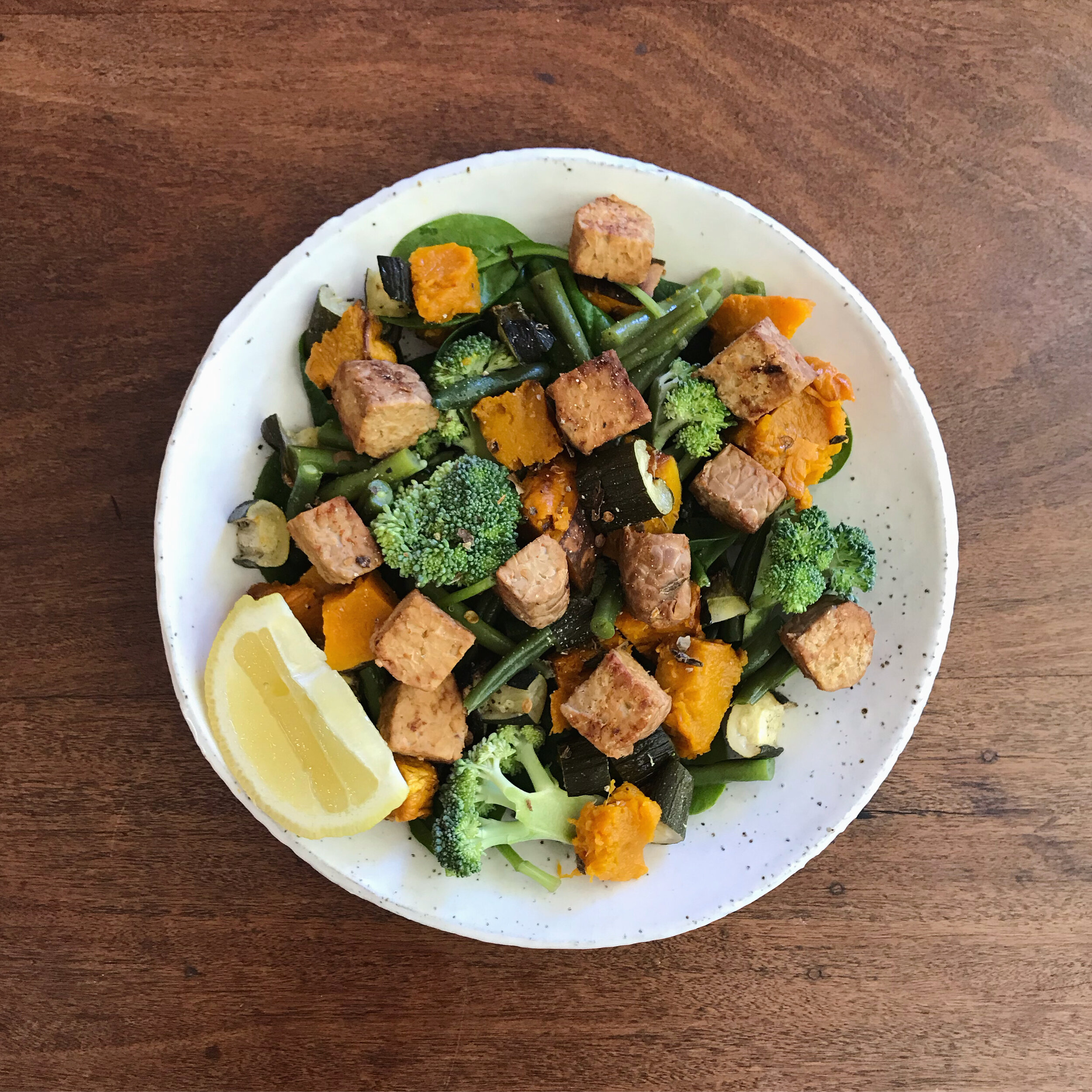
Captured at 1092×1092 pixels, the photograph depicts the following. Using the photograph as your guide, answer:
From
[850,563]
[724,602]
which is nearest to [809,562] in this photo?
[850,563]

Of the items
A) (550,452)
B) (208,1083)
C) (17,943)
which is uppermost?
(550,452)

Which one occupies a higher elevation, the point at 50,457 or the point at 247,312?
the point at 247,312

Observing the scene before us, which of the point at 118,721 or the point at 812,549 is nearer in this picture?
the point at 812,549

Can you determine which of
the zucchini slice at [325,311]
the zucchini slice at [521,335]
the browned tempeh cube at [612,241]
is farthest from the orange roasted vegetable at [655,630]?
the zucchini slice at [325,311]

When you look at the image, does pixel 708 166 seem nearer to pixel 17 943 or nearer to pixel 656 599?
pixel 656 599

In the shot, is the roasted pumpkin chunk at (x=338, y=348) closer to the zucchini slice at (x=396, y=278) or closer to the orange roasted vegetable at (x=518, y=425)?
the zucchini slice at (x=396, y=278)

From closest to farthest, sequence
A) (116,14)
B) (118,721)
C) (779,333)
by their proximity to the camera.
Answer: (779,333) → (116,14) → (118,721)

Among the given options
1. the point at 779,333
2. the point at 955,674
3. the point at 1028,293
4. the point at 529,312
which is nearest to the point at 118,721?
the point at 529,312

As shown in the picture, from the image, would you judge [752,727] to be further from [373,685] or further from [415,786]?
[373,685]
